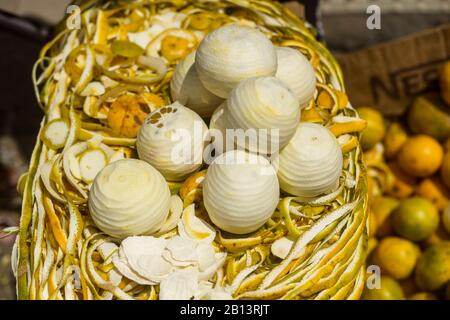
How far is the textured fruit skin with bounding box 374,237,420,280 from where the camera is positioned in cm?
118

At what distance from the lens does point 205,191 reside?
78 centimetres

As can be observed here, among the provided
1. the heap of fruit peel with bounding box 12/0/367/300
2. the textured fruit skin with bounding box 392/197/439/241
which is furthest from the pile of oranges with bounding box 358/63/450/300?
the heap of fruit peel with bounding box 12/0/367/300

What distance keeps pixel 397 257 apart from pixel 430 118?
1.25 feet

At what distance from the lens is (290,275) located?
748mm

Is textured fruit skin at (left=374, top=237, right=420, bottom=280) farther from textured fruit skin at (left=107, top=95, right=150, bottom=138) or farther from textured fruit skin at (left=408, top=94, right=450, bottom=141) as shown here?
textured fruit skin at (left=107, top=95, right=150, bottom=138)

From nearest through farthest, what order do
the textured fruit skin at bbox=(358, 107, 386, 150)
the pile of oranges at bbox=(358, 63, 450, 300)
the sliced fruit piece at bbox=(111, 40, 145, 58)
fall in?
the sliced fruit piece at bbox=(111, 40, 145, 58)
the pile of oranges at bbox=(358, 63, 450, 300)
the textured fruit skin at bbox=(358, 107, 386, 150)

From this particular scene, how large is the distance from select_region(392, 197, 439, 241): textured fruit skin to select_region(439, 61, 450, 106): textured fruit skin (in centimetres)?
28

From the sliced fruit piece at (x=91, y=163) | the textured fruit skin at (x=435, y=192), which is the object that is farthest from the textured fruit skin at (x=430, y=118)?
the sliced fruit piece at (x=91, y=163)

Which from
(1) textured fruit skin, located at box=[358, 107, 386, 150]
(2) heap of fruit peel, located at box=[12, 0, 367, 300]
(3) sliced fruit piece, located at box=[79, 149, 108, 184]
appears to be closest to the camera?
(2) heap of fruit peel, located at box=[12, 0, 367, 300]
